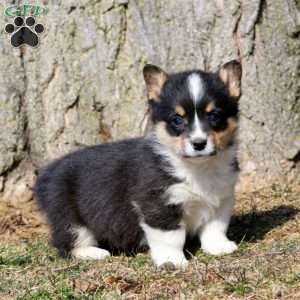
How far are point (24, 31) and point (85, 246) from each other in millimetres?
2508

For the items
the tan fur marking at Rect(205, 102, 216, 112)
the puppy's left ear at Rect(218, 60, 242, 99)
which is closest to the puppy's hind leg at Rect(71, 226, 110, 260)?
the tan fur marking at Rect(205, 102, 216, 112)

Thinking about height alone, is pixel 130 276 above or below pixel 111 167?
below

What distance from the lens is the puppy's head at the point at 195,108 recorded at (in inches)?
209

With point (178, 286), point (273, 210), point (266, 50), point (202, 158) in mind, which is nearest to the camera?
point (178, 286)

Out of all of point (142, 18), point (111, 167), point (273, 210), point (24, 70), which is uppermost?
point (142, 18)

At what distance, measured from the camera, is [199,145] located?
525cm

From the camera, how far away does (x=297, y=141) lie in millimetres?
7473

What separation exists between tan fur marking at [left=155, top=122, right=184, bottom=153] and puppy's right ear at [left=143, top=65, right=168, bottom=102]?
26 cm

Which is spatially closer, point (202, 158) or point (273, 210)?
point (202, 158)

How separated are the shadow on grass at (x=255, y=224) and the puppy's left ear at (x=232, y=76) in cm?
122

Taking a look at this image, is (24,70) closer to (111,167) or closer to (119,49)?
(119,49)

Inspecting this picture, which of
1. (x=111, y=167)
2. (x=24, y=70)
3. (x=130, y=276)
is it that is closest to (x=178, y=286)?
(x=130, y=276)

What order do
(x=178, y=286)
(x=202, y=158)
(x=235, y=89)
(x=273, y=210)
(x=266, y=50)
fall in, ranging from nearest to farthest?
(x=178, y=286)
(x=202, y=158)
(x=235, y=89)
(x=273, y=210)
(x=266, y=50)

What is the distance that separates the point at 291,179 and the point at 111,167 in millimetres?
2296
